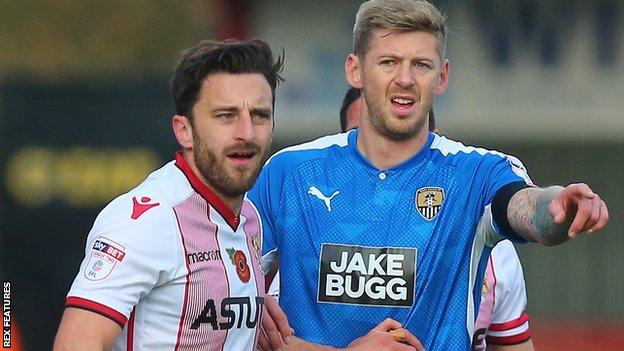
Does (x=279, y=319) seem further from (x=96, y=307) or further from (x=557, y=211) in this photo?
(x=557, y=211)

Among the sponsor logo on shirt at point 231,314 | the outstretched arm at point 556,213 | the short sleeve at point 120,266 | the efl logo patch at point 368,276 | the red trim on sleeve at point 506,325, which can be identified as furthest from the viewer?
the red trim on sleeve at point 506,325

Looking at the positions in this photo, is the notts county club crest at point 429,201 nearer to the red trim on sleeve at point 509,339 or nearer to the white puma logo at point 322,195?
the white puma logo at point 322,195

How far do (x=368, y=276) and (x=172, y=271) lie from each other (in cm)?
84

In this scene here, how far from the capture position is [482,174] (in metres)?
5.14

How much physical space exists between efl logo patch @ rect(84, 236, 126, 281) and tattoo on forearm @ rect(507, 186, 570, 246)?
1.28 m

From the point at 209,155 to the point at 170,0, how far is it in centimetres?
989

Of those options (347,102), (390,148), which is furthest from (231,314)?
(347,102)

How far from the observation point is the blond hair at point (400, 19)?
16.9 feet

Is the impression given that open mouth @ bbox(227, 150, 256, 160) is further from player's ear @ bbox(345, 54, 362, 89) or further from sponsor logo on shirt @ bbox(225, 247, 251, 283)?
player's ear @ bbox(345, 54, 362, 89)

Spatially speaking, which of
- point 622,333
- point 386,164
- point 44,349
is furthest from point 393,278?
point 622,333

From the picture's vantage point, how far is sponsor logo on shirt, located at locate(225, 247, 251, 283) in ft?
16.0

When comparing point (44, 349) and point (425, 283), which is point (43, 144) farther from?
point (425, 283)

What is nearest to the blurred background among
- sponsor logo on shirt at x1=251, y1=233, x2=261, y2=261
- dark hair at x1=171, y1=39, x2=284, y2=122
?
sponsor logo on shirt at x1=251, y1=233, x2=261, y2=261

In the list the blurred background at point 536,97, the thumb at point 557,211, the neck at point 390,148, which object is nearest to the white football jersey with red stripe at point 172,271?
the neck at point 390,148
